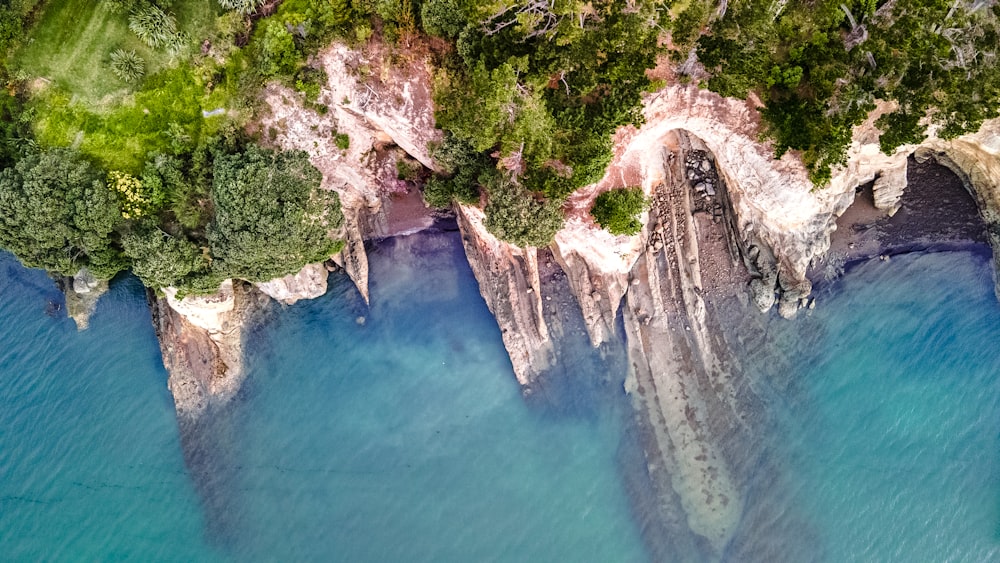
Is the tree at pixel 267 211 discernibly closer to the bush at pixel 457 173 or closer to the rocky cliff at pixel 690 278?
the bush at pixel 457 173

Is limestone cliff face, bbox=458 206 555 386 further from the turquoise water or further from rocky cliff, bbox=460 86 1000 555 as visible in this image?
the turquoise water

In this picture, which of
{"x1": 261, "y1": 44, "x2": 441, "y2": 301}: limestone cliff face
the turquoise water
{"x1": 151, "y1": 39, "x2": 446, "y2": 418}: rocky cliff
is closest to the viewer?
{"x1": 261, "y1": 44, "x2": 441, "y2": 301}: limestone cliff face

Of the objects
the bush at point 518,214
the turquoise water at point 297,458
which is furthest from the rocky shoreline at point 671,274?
the bush at point 518,214

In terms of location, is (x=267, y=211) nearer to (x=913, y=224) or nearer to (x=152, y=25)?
(x=152, y=25)

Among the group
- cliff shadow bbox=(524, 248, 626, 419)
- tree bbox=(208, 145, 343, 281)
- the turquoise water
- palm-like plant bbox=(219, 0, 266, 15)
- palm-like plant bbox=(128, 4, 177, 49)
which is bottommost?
the turquoise water

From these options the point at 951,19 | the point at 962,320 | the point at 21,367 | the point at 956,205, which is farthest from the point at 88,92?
the point at 962,320

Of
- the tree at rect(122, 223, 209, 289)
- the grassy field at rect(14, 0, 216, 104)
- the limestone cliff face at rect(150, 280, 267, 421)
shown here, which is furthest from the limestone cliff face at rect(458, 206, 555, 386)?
the grassy field at rect(14, 0, 216, 104)

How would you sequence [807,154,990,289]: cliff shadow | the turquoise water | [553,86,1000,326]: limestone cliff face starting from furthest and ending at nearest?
1. the turquoise water
2. [807,154,990,289]: cliff shadow
3. [553,86,1000,326]: limestone cliff face
